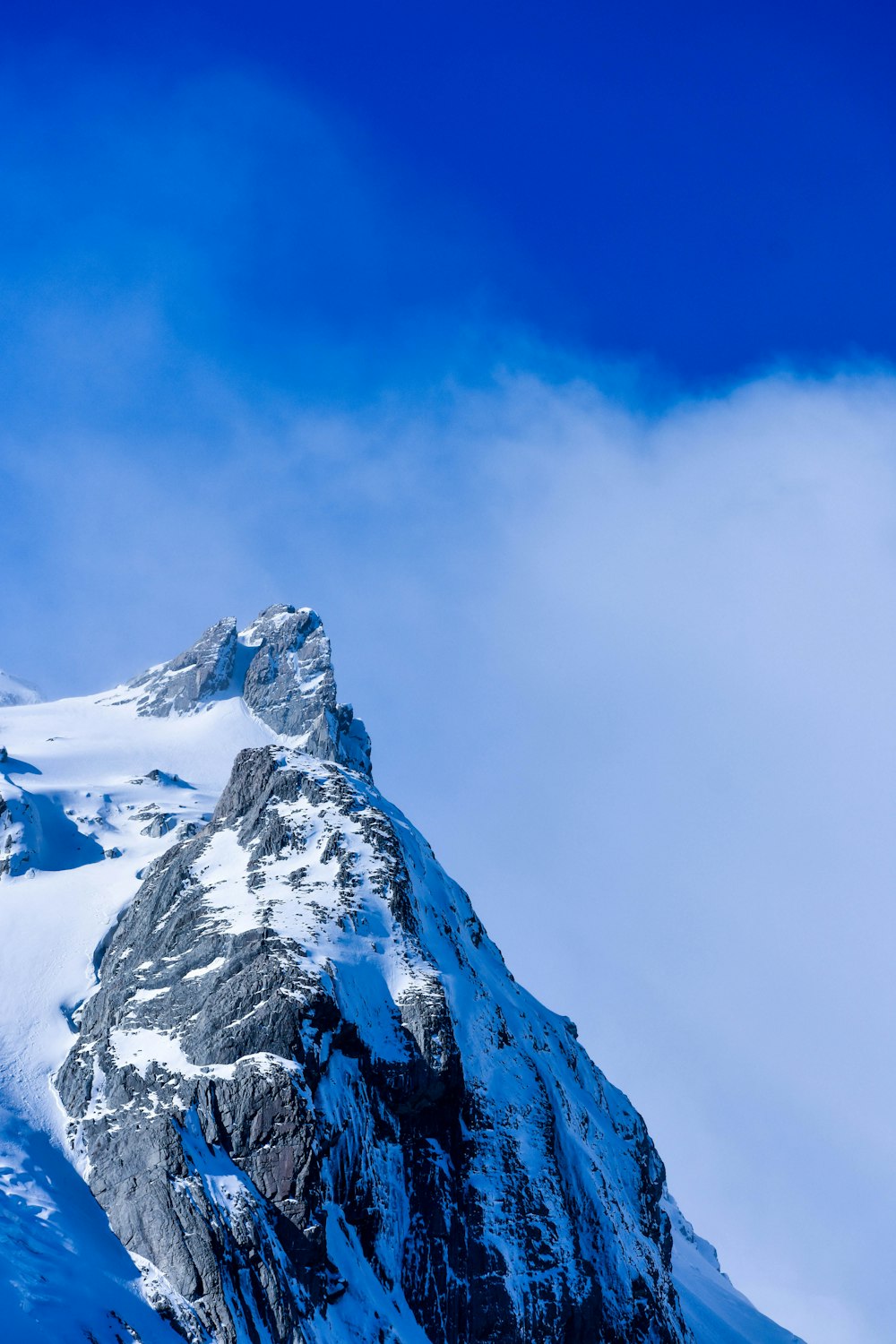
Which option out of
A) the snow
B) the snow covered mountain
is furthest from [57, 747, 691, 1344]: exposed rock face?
the snow

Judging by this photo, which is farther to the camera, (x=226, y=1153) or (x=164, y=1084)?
(x=164, y=1084)

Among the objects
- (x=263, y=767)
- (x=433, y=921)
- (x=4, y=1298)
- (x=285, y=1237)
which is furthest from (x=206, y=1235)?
(x=263, y=767)

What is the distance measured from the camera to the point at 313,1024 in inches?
3174

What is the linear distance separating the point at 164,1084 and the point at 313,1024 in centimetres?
1071

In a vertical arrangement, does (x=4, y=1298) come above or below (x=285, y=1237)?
below

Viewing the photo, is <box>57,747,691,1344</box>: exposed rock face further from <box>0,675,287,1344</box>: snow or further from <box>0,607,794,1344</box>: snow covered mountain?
<box>0,675,287,1344</box>: snow

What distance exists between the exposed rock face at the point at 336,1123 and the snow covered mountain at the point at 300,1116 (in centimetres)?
20

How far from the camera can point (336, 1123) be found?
253 feet

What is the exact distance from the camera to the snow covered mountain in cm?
6469

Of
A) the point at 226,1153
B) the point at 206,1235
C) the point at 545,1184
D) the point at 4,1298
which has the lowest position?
the point at 4,1298

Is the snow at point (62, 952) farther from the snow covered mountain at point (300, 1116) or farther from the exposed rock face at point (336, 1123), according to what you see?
the exposed rock face at point (336, 1123)

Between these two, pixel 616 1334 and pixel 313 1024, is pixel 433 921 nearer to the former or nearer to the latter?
pixel 313 1024

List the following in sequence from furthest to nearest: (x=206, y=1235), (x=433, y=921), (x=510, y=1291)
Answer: (x=433, y=921)
(x=510, y=1291)
(x=206, y=1235)

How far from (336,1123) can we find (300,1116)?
3388mm
